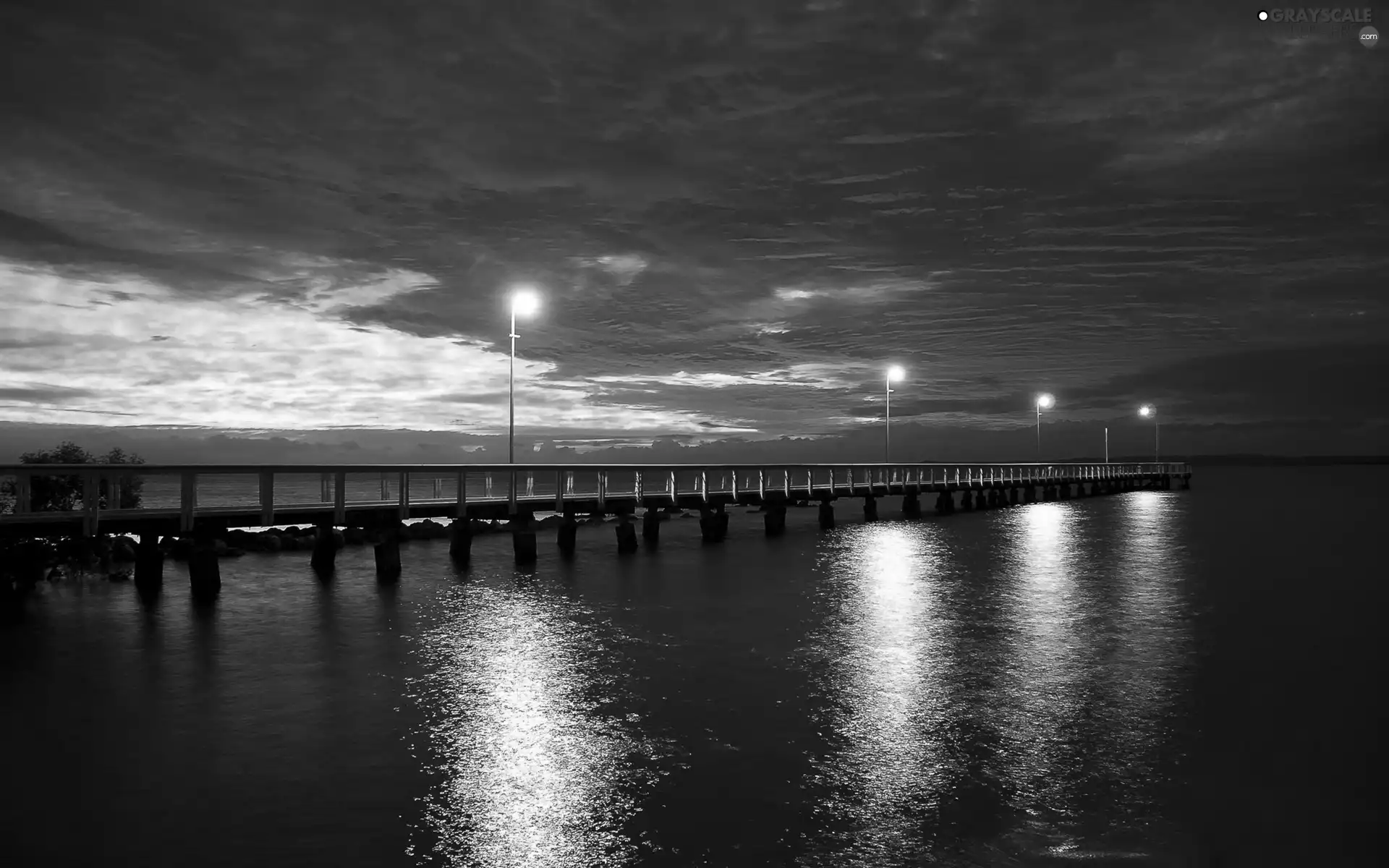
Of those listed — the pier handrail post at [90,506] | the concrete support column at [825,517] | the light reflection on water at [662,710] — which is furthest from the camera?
the concrete support column at [825,517]

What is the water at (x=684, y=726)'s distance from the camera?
24.1 ft

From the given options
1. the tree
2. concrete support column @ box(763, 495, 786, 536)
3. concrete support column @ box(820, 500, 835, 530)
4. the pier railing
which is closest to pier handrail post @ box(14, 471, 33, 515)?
the pier railing

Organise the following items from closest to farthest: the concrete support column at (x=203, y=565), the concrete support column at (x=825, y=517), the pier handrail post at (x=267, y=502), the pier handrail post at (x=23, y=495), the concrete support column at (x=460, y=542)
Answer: the pier handrail post at (x=23, y=495) < the pier handrail post at (x=267, y=502) < the concrete support column at (x=203, y=565) < the concrete support column at (x=460, y=542) < the concrete support column at (x=825, y=517)

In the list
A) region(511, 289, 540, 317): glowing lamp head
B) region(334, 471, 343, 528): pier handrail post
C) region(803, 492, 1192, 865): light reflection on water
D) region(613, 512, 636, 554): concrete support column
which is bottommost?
region(803, 492, 1192, 865): light reflection on water

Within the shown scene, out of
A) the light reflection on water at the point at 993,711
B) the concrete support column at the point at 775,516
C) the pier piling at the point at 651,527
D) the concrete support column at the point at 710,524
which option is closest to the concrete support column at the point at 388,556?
the light reflection on water at the point at 993,711

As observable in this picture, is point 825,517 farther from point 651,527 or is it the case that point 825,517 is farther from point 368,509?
point 368,509

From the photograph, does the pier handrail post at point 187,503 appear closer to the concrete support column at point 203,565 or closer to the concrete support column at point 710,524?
the concrete support column at point 203,565

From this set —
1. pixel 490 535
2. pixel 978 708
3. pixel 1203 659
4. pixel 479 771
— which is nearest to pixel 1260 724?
pixel 978 708

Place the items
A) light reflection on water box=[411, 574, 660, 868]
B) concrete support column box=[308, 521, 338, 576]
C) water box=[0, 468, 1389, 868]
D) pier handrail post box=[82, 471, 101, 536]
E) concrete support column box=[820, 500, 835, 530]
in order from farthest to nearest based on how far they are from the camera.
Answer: concrete support column box=[820, 500, 835, 530] → concrete support column box=[308, 521, 338, 576] → pier handrail post box=[82, 471, 101, 536] → water box=[0, 468, 1389, 868] → light reflection on water box=[411, 574, 660, 868]

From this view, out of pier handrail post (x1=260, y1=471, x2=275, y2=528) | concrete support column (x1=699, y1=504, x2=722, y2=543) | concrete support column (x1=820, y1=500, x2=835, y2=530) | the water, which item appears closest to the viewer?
the water

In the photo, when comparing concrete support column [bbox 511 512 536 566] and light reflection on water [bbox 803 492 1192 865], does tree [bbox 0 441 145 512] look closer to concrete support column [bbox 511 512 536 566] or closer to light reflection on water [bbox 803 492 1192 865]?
concrete support column [bbox 511 512 536 566]

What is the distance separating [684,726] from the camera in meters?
10.7

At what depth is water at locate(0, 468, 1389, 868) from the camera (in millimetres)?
7348

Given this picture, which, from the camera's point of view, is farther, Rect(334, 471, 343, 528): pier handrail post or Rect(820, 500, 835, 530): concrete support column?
Rect(820, 500, 835, 530): concrete support column
